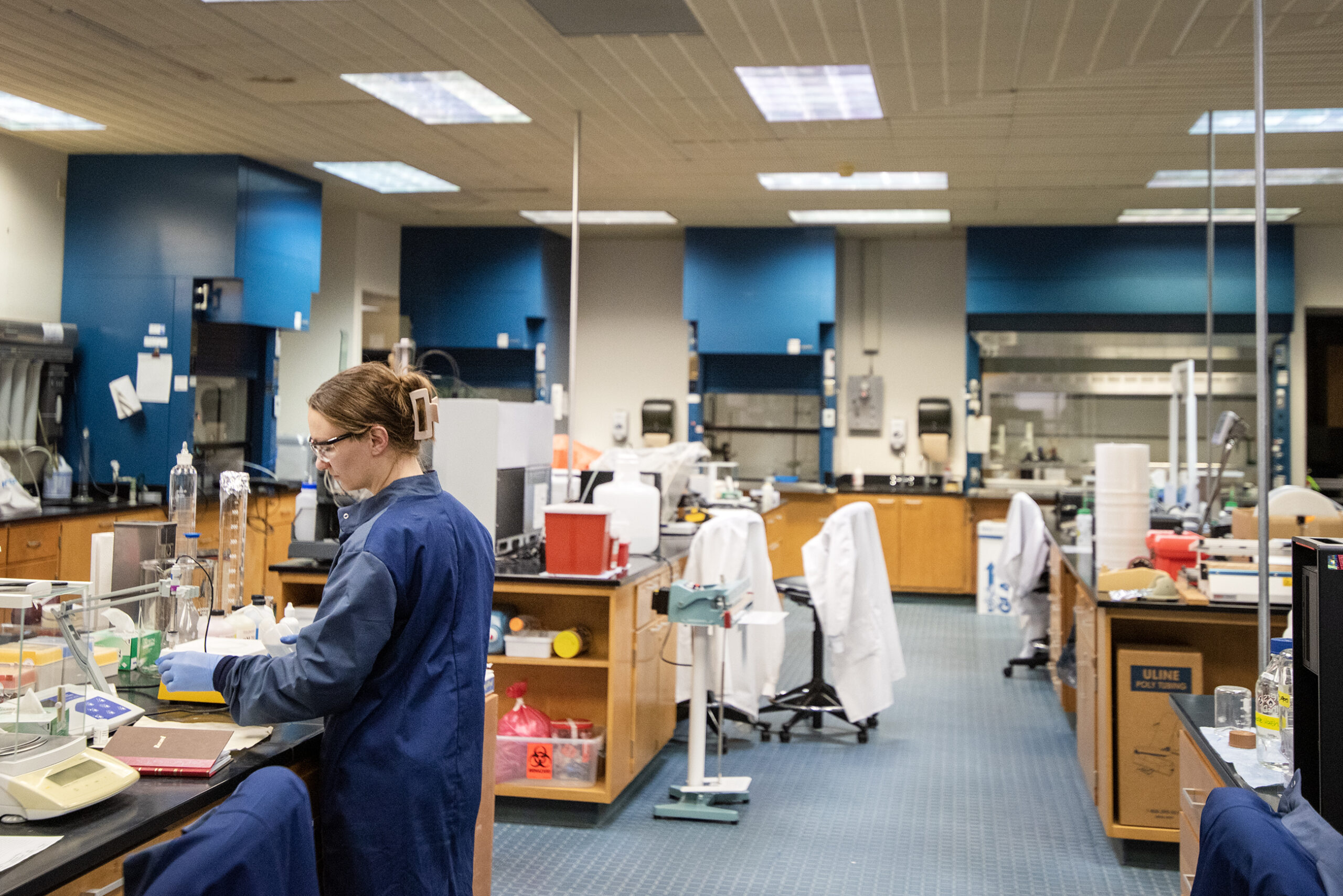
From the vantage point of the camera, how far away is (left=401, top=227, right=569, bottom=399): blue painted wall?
9.31 m

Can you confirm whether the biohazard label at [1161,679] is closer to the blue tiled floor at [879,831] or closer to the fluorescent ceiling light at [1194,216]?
the blue tiled floor at [879,831]

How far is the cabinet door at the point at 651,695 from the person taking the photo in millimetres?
4129

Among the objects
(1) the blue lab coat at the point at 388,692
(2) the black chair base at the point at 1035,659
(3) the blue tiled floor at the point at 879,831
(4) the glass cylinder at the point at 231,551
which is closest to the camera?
(1) the blue lab coat at the point at 388,692

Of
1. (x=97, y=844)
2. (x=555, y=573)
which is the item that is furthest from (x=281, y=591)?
(x=97, y=844)

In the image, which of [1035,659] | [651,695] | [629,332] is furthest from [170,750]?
[629,332]

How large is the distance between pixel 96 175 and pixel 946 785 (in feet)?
19.2

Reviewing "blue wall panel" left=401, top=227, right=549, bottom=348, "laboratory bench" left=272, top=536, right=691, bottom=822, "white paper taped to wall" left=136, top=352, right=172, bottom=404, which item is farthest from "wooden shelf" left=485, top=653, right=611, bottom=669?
"blue wall panel" left=401, top=227, right=549, bottom=348

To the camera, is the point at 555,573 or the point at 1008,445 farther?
the point at 1008,445

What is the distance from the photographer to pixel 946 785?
14.5 ft

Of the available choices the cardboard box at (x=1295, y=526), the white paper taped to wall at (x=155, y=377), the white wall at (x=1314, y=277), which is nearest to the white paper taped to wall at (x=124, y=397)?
the white paper taped to wall at (x=155, y=377)

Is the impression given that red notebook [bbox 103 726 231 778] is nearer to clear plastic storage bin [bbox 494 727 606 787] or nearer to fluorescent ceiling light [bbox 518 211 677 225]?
clear plastic storage bin [bbox 494 727 606 787]

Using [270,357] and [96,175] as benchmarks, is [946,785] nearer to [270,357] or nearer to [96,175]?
[270,357]

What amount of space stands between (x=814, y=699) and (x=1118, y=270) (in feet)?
16.5

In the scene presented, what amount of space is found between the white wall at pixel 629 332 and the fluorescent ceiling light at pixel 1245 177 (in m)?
4.16
